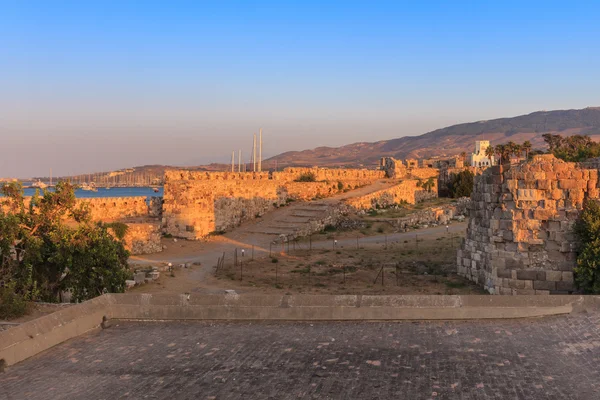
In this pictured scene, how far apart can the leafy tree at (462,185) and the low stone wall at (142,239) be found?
33438 millimetres

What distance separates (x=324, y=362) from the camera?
7.39m

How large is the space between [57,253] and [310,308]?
28.3 ft

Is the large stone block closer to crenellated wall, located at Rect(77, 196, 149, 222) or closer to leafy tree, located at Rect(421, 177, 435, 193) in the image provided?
crenellated wall, located at Rect(77, 196, 149, 222)

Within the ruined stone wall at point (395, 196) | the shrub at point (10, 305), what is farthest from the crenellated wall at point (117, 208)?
the shrub at point (10, 305)

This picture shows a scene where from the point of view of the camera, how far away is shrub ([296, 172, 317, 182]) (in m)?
43.9

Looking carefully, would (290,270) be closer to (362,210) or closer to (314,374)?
(314,374)

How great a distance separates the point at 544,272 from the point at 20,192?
1509 cm

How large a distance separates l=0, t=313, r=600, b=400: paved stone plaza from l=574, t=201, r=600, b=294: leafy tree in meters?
4.87

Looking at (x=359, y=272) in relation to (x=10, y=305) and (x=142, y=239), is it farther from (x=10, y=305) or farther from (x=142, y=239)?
(x=10, y=305)

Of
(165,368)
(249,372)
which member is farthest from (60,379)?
(249,372)

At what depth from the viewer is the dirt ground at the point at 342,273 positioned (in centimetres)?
1769

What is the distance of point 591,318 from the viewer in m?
9.09

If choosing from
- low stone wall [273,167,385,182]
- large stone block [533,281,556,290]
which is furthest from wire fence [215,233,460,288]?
low stone wall [273,167,385,182]

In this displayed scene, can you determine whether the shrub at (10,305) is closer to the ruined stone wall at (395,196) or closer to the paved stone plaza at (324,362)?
the paved stone plaza at (324,362)
